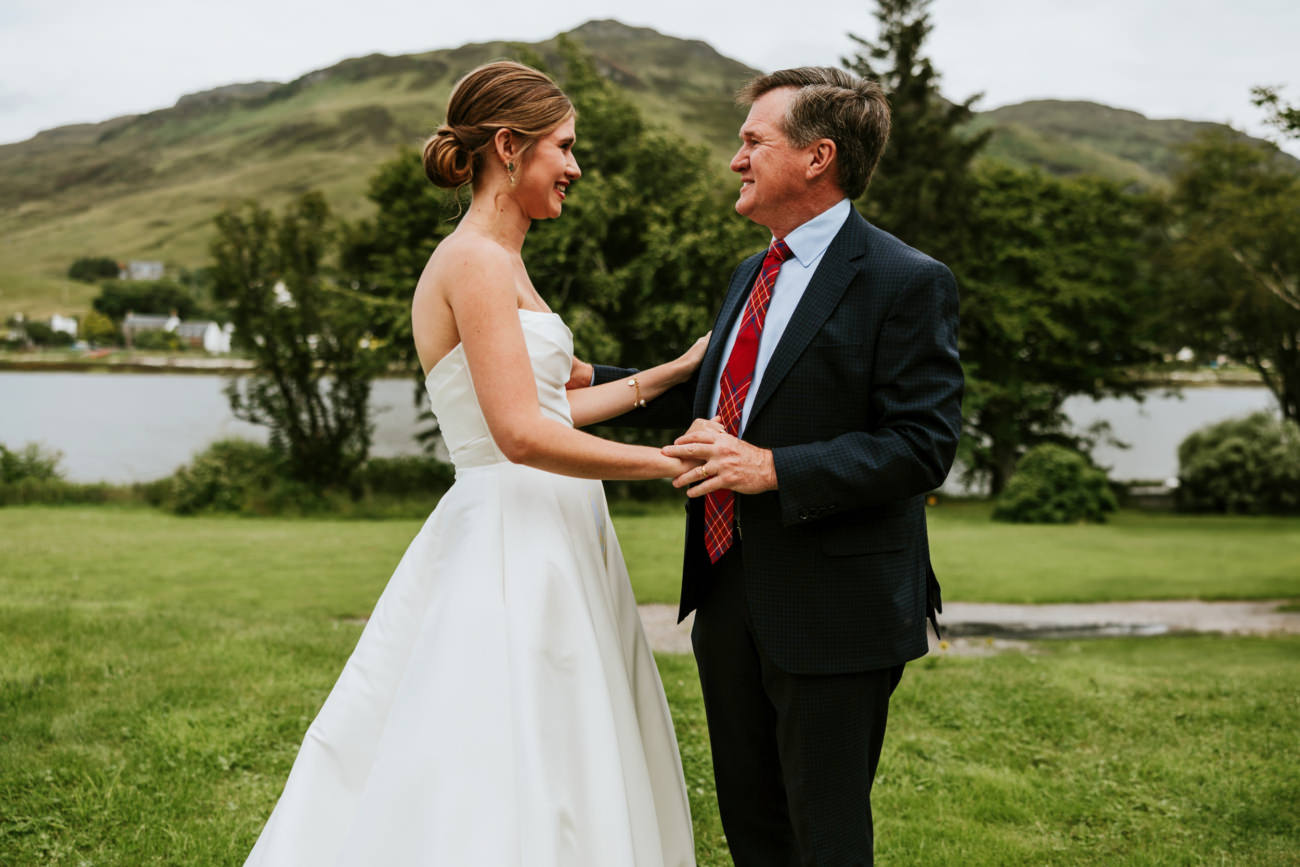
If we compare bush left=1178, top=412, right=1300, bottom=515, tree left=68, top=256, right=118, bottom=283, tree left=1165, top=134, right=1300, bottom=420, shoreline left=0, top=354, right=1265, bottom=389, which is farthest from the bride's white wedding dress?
tree left=68, top=256, right=118, bottom=283

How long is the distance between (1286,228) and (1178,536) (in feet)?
37.8

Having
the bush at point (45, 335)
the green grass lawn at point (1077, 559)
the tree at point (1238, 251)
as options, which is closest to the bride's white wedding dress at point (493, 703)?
the green grass lawn at point (1077, 559)

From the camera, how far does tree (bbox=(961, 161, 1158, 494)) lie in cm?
3669

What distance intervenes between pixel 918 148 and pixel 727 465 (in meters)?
33.9

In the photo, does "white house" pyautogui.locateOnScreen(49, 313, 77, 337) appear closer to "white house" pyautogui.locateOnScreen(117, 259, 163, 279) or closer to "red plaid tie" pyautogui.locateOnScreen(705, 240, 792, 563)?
"white house" pyautogui.locateOnScreen(117, 259, 163, 279)

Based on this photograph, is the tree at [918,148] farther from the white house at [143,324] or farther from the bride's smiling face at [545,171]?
the white house at [143,324]

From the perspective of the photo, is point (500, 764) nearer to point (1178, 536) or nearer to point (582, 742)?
point (582, 742)

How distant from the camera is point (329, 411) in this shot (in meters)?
25.2

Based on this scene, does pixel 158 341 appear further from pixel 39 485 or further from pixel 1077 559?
pixel 1077 559

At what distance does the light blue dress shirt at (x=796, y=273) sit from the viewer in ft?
10.0

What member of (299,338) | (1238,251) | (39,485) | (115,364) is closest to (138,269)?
(115,364)

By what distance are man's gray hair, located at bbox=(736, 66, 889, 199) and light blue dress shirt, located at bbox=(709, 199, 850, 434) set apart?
0.14 meters

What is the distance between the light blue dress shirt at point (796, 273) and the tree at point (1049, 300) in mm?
34671

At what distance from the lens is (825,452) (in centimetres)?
275
